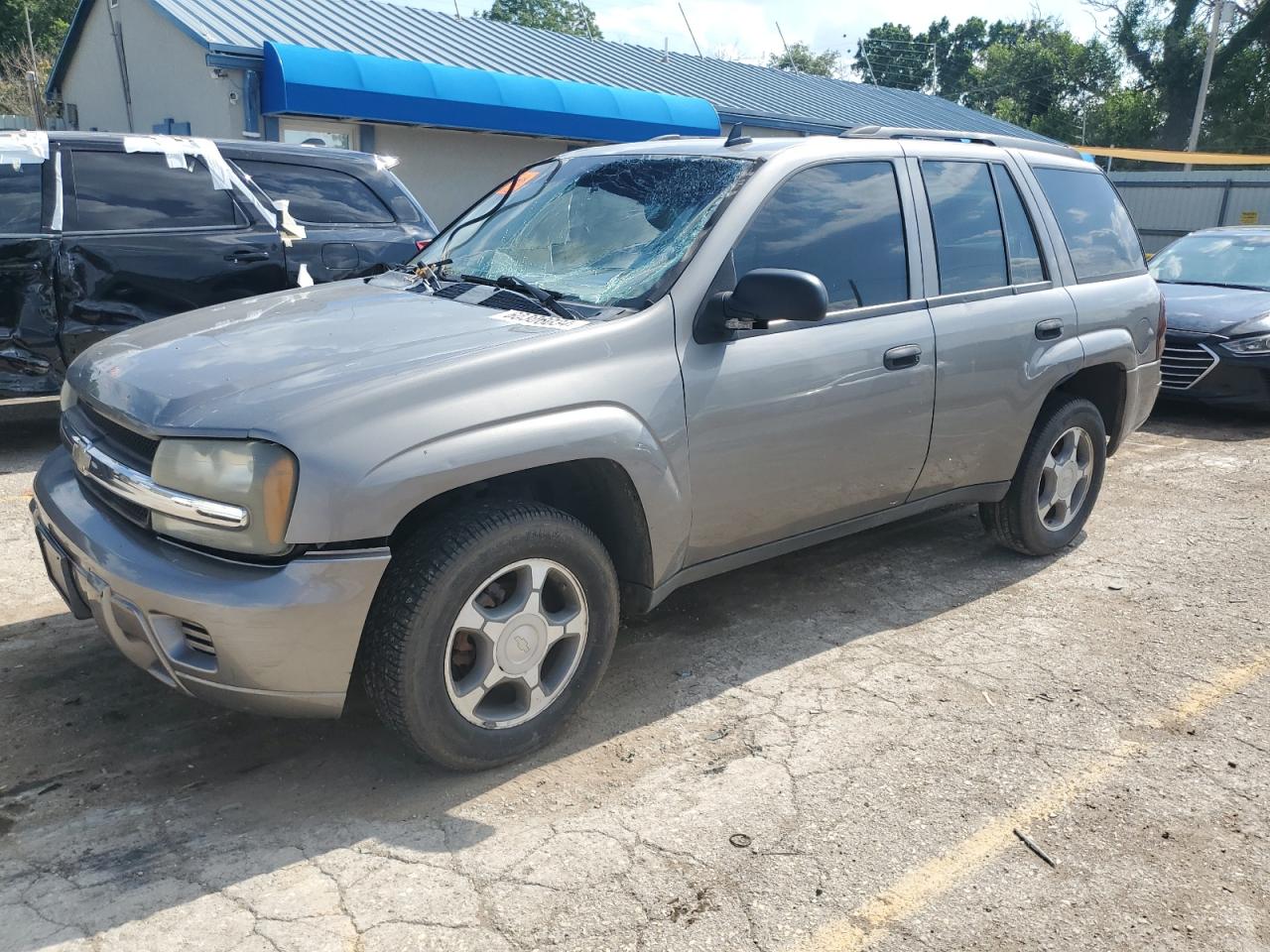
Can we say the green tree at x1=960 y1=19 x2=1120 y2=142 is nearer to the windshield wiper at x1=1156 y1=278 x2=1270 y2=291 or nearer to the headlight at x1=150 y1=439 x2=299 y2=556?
the windshield wiper at x1=1156 y1=278 x2=1270 y2=291

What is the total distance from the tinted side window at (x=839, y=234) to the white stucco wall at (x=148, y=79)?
12119mm

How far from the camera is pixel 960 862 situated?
110 inches

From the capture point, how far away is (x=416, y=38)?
17078 mm

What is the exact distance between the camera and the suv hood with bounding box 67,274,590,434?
274cm

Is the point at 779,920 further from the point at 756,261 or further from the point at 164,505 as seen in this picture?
the point at 756,261

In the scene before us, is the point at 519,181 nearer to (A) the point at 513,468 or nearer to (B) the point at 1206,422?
(A) the point at 513,468

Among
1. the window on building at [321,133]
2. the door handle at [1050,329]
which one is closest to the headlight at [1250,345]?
the door handle at [1050,329]

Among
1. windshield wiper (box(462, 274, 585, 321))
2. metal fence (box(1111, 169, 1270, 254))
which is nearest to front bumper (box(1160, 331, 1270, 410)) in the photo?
windshield wiper (box(462, 274, 585, 321))

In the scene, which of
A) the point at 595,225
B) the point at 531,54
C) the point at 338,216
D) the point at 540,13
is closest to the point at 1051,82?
the point at 540,13

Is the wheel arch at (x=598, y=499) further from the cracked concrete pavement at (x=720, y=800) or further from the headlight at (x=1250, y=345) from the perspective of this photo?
the headlight at (x=1250, y=345)

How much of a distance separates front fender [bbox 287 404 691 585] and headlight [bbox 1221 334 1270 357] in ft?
22.7

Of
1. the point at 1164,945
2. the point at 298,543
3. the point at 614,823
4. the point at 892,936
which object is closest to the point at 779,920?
the point at 892,936

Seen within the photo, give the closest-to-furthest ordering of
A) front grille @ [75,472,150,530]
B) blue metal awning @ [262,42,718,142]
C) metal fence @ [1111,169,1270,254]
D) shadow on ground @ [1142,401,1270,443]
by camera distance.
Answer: front grille @ [75,472,150,530], shadow on ground @ [1142,401,1270,443], blue metal awning @ [262,42,718,142], metal fence @ [1111,169,1270,254]

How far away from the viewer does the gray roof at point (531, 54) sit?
1488 cm
